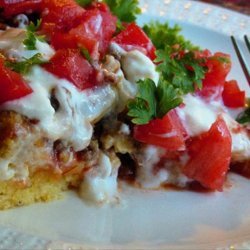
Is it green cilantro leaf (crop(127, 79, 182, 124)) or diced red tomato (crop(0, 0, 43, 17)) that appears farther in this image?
diced red tomato (crop(0, 0, 43, 17))

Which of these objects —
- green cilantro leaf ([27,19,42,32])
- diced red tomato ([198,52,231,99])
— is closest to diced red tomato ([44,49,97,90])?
green cilantro leaf ([27,19,42,32])

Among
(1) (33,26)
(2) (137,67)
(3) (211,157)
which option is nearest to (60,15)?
(1) (33,26)

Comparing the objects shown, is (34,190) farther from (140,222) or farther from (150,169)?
(150,169)

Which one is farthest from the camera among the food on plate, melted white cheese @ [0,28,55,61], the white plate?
melted white cheese @ [0,28,55,61]

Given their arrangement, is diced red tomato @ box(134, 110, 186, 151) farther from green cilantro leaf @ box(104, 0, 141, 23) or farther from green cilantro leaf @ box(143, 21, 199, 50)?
green cilantro leaf @ box(104, 0, 141, 23)

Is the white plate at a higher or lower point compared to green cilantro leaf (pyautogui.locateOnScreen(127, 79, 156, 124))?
lower

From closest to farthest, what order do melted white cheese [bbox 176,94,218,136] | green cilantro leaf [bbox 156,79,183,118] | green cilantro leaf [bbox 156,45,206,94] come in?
green cilantro leaf [bbox 156,79,183,118], melted white cheese [bbox 176,94,218,136], green cilantro leaf [bbox 156,45,206,94]

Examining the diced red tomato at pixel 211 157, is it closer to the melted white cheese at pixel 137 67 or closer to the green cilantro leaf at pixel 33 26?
the melted white cheese at pixel 137 67
